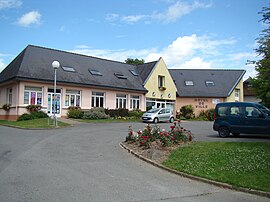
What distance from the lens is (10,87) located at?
27.8m

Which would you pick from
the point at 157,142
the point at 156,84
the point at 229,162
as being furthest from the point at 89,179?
the point at 156,84

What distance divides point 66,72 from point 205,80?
877 inches

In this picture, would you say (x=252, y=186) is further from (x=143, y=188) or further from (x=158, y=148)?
(x=158, y=148)

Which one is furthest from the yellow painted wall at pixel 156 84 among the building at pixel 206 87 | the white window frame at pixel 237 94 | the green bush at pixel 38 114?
the green bush at pixel 38 114

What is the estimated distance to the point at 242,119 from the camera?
1442 centimetres

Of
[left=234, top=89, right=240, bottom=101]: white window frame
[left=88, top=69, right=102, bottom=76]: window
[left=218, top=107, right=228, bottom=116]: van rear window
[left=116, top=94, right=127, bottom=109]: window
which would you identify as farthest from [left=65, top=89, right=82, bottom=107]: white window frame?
[left=234, top=89, right=240, bottom=101]: white window frame

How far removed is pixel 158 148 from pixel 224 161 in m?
2.82

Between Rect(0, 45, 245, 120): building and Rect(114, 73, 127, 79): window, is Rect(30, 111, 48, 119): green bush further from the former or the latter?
Rect(114, 73, 127, 79): window

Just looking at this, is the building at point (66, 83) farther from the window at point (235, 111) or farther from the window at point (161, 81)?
the window at point (235, 111)

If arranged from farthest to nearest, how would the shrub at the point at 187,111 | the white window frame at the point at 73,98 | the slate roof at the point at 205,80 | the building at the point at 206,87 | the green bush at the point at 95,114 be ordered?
the slate roof at the point at 205,80 → the building at the point at 206,87 → the shrub at the point at 187,111 → the white window frame at the point at 73,98 → the green bush at the point at 95,114

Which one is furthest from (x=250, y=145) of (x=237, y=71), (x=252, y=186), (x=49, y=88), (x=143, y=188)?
(x=237, y=71)

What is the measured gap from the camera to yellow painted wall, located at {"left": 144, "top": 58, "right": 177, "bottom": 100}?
36219 mm

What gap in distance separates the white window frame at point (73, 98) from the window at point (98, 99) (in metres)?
1.78

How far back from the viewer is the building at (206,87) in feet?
131
